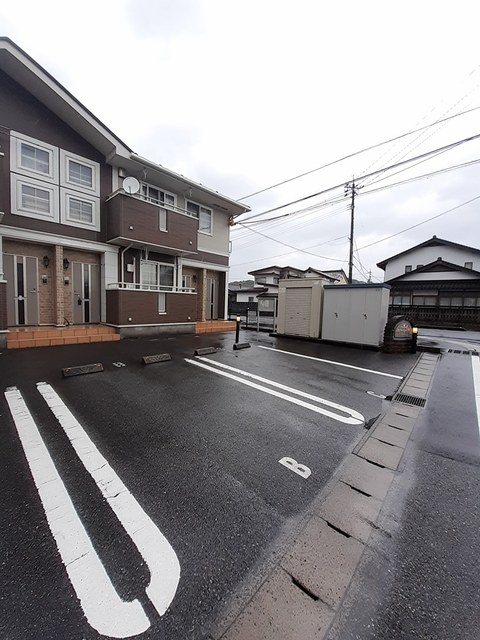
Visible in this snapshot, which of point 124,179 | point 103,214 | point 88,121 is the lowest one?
point 103,214

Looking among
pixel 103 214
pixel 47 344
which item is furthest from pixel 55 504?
pixel 103 214

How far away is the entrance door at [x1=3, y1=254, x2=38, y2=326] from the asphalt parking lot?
14.5 ft

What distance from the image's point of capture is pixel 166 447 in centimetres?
249

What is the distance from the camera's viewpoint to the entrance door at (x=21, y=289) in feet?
24.5

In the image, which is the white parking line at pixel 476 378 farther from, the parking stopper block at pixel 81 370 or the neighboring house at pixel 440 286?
the neighboring house at pixel 440 286

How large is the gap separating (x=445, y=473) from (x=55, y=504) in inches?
119

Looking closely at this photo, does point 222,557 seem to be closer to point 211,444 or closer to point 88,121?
point 211,444

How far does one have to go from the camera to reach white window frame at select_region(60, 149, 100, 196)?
8.02 meters

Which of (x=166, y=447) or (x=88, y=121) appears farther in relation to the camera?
(x=88, y=121)

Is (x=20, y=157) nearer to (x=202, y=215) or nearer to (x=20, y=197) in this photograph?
(x=20, y=197)

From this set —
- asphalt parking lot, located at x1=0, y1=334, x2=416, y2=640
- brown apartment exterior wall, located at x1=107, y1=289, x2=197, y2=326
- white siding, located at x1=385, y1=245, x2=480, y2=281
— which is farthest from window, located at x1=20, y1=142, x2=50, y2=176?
white siding, located at x1=385, y1=245, x2=480, y2=281

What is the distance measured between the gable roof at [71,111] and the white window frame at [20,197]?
2071 mm

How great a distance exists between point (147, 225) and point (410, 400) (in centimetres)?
875

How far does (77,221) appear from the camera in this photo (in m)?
8.28
